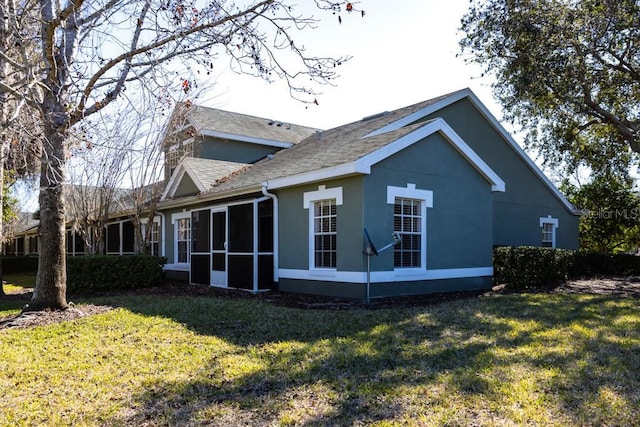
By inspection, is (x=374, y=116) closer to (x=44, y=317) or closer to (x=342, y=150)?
(x=342, y=150)

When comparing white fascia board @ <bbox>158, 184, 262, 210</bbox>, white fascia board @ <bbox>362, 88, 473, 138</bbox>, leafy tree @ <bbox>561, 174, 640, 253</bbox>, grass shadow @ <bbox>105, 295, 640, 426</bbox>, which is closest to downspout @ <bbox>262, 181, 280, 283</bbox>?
white fascia board @ <bbox>158, 184, 262, 210</bbox>

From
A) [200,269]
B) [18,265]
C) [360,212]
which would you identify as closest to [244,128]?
[200,269]

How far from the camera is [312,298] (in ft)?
35.8

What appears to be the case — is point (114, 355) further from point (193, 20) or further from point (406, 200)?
point (406, 200)

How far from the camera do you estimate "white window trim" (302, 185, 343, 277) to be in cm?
1088

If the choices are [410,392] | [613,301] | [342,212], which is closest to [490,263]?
[613,301]

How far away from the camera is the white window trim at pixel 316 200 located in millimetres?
10878

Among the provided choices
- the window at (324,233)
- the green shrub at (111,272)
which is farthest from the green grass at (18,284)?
the window at (324,233)

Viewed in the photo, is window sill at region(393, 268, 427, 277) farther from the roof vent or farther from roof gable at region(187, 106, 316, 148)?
roof gable at region(187, 106, 316, 148)

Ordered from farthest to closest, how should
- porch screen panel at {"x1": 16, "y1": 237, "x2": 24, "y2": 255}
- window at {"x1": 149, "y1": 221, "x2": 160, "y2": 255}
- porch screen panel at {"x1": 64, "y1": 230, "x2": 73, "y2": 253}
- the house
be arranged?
porch screen panel at {"x1": 16, "y1": 237, "x2": 24, "y2": 255} < porch screen panel at {"x1": 64, "y1": 230, "x2": 73, "y2": 253} < window at {"x1": 149, "y1": 221, "x2": 160, "y2": 255} < the house

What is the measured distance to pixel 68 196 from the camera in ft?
54.9

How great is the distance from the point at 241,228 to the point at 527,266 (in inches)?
296

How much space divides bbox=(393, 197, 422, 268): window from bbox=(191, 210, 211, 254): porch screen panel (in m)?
6.27

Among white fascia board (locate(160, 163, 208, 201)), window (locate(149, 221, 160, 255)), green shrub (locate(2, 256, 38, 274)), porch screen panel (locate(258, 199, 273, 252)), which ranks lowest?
green shrub (locate(2, 256, 38, 274))
